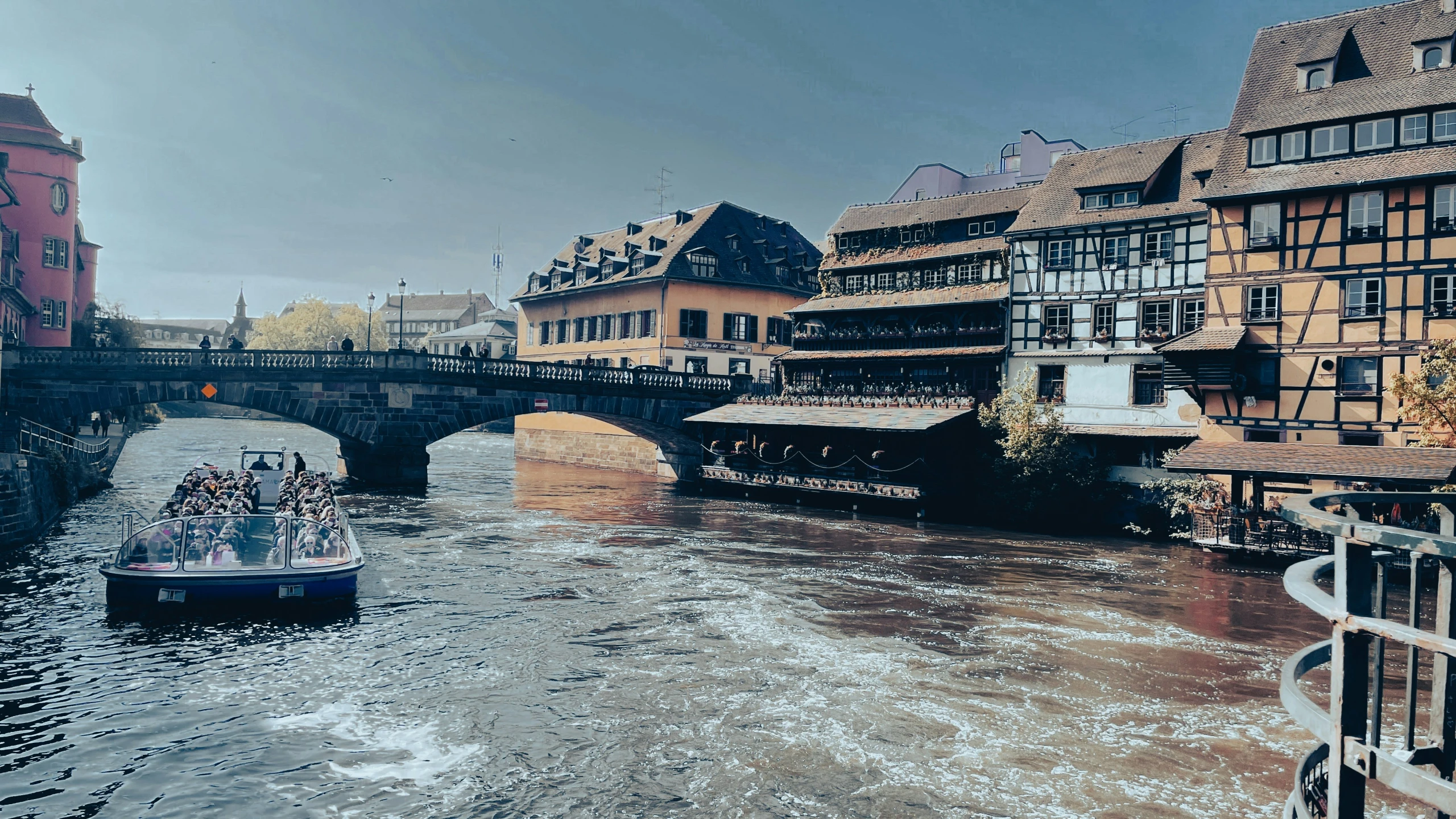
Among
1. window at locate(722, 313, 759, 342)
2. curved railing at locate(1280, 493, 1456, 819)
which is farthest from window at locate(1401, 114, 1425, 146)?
window at locate(722, 313, 759, 342)

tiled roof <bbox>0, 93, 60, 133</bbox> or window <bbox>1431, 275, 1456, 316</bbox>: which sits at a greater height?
tiled roof <bbox>0, 93, 60, 133</bbox>

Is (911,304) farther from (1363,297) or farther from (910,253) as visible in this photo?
(1363,297)

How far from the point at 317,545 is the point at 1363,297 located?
29.1 meters

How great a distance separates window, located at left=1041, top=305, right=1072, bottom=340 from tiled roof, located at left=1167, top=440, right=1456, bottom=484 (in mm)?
7943

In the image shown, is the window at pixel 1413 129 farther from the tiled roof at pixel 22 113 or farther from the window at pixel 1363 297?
the tiled roof at pixel 22 113

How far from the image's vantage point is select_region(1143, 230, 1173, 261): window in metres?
35.9

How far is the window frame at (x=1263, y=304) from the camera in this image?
31.3 meters

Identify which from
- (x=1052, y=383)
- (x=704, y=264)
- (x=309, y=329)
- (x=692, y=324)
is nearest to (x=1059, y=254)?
(x=1052, y=383)

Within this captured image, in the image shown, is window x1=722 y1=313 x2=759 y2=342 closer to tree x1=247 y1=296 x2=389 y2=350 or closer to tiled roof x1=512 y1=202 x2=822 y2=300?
tiled roof x1=512 y1=202 x2=822 y2=300

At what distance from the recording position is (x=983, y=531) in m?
35.5

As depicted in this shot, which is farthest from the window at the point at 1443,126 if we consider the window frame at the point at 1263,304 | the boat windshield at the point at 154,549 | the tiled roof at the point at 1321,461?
the boat windshield at the point at 154,549

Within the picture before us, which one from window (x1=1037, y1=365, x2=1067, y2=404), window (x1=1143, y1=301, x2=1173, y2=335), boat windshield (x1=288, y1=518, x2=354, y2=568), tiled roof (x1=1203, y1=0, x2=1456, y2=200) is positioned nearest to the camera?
boat windshield (x1=288, y1=518, x2=354, y2=568)

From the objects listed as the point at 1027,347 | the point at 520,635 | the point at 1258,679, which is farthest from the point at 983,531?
the point at 520,635

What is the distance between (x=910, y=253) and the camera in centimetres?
4594
